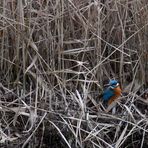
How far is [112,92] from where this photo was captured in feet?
9.43

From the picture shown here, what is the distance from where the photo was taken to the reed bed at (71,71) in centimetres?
265

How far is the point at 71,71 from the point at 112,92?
0.25 m

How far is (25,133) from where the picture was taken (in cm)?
262

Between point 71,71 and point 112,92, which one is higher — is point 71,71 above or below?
above

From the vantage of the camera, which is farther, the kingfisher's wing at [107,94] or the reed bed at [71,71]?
the kingfisher's wing at [107,94]

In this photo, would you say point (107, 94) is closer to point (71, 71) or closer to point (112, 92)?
point (112, 92)

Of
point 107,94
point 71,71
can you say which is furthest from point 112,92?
point 71,71

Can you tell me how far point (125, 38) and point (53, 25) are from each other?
0.43 m

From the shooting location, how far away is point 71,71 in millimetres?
2859

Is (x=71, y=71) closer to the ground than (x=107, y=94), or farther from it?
farther from it

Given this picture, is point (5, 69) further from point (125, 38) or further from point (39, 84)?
point (125, 38)

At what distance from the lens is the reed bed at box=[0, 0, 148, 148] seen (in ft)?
8.68

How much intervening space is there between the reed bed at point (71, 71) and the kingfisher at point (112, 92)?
0.15 feet

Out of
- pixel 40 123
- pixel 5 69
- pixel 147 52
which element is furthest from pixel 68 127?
pixel 147 52
